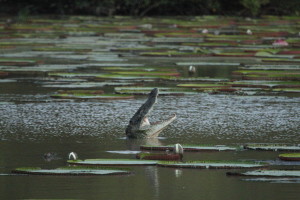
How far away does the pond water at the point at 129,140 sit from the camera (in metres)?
7.43

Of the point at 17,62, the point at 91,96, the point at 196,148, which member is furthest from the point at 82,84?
the point at 196,148

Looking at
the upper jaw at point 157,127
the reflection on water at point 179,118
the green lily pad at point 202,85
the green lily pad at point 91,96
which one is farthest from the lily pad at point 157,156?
the green lily pad at point 202,85

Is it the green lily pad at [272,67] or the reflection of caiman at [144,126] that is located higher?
the green lily pad at [272,67]

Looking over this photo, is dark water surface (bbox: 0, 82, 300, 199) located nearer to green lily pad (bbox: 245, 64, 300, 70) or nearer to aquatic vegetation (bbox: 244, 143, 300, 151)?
aquatic vegetation (bbox: 244, 143, 300, 151)

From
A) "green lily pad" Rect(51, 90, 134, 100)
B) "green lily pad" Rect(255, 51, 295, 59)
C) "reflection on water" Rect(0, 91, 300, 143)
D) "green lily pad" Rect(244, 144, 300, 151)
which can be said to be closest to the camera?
"green lily pad" Rect(244, 144, 300, 151)

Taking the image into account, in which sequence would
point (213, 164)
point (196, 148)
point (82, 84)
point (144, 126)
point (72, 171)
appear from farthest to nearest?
point (82, 84) → point (144, 126) → point (196, 148) → point (213, 164) → point (72, 171)

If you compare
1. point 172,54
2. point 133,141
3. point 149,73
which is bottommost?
point 133,141

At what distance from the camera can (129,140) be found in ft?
33.2

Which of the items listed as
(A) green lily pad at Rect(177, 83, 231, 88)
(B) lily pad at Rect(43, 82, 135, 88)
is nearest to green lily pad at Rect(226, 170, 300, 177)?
(A) green lily pad at Rect(177, 83, 231, 88)

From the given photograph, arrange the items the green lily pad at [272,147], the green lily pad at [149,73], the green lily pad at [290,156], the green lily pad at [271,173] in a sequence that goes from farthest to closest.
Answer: the green lily pad at [149,73], the green lily pad at [272,147], the green lily pad at [290,156], the green lily pad at [271,173]

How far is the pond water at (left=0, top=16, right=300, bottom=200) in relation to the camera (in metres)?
7.43

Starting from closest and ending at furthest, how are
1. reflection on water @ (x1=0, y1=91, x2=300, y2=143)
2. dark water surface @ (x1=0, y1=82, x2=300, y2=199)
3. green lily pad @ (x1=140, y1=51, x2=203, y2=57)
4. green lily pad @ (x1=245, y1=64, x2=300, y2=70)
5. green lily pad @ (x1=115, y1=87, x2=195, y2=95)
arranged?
dark water surface @ (x1=0, y1=82, x2=300, y2=199) < reflection on water @ (x1=0, y1=91, x2=300, y2=143) < green lily pad @ (x1=115, y1=87, x2=195, y2=95) < green lily pad @ (x1=245, y1=64, x2=300, y2=70) < green lily pad @ (x1=140, y1=51, x2=203, y2=57)

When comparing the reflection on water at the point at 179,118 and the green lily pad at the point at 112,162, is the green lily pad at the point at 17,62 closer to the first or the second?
the reflection on water at the point at 179,118

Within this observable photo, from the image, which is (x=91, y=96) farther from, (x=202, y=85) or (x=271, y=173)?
(x=271, y=173)
